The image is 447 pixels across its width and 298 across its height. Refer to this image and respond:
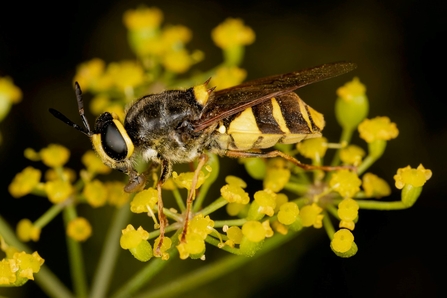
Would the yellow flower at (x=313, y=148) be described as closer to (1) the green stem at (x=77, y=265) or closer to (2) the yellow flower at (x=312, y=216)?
(2) the yellow flower at (x=312, y=216)

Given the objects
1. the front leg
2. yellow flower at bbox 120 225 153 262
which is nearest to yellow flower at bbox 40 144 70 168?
the front leg

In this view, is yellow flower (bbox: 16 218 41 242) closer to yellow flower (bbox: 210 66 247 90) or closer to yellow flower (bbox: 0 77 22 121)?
yellow flower (bbox: 0 77 22 121)

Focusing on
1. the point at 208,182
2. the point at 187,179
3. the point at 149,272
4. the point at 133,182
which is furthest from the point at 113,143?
the point at 149,272

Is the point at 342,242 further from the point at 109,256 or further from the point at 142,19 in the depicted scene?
the point at 142,19

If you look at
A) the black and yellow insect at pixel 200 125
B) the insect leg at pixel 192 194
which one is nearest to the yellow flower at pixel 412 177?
the black and yellow insect at pixel 200 125

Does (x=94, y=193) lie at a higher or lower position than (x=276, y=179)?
higher

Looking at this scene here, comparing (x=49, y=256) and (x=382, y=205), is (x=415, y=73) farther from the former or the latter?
(x=49, y=256)
